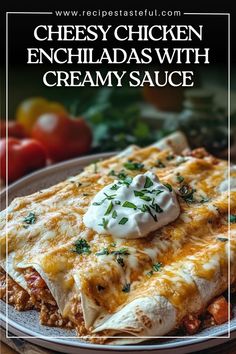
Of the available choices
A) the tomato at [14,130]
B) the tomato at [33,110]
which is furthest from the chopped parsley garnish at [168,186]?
the tomato at [33,110]

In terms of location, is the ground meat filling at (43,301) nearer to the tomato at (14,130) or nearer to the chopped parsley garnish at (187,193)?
the chopped parsley garnish at (187,193)

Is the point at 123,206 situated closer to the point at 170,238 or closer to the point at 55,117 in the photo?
the point at 170,238

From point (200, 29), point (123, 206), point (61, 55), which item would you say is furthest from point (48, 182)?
point (200, 29)

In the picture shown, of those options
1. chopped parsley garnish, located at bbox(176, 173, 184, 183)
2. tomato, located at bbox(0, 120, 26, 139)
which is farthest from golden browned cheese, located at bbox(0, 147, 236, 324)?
tomato, located at bbox(0, 120, 26, 139)

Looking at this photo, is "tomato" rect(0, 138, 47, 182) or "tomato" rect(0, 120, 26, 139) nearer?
"tomato" rect(0, 138, 47, 182)

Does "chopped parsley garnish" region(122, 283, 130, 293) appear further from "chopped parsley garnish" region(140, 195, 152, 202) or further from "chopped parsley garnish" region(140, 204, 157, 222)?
"chopped parsley garnish" region(140, 195, 152, 202)

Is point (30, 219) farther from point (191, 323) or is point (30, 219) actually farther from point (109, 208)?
point (191, 323)
